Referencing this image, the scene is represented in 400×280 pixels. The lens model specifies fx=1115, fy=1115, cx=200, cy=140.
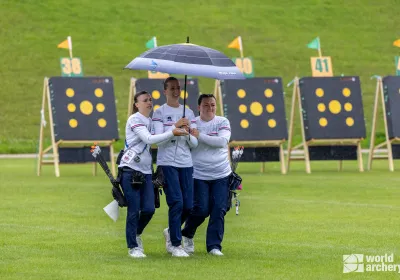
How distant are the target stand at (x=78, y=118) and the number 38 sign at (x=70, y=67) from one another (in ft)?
2.50

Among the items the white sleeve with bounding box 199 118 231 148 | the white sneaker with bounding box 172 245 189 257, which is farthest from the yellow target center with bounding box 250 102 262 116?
the white sneaker with bounding box 172 245 189 257

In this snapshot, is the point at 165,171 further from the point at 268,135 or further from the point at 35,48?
the point at 35,48

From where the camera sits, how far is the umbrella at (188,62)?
1003 cm

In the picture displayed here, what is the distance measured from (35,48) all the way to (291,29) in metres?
12.2

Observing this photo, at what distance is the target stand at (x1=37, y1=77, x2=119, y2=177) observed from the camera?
23.4m

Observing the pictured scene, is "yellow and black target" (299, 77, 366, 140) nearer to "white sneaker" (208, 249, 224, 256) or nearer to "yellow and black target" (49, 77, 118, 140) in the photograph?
"yellow and black target" (49, 77, 118, 140)

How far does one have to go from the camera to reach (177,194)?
10.3 metres

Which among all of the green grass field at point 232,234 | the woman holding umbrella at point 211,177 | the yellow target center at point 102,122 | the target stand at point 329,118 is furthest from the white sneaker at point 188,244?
the yellow target center at point 102,122

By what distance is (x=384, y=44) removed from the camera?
51656mm

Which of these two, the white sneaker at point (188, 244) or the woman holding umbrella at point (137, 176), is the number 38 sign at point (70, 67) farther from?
the woman holding umbrella at point (137, 176)

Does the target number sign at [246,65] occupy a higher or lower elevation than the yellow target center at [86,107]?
higher

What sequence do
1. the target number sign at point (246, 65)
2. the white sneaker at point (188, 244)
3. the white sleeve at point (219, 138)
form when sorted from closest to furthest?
the white sleeve at point (219, 138) → the white sneaker at point (188, 244) → the target number sign at point (246, 65)

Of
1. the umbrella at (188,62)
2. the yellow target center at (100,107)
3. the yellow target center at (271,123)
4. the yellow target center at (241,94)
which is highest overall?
the umbrella at (188,62)

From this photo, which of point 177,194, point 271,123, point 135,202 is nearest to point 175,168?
point 177,194
